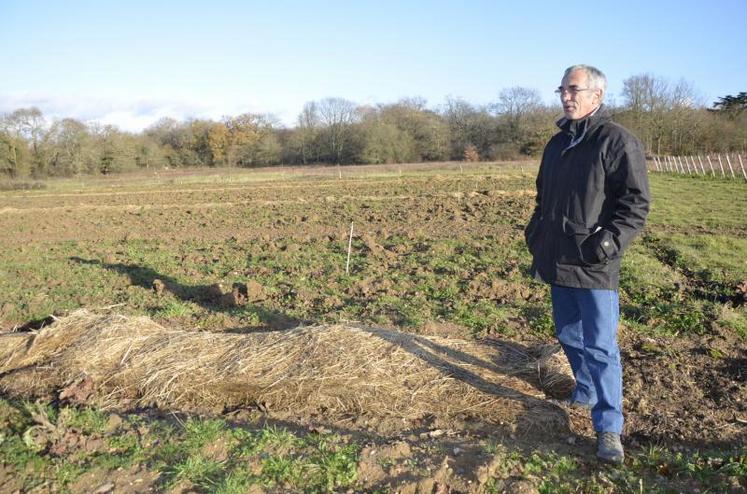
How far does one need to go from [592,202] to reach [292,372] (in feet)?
9.30

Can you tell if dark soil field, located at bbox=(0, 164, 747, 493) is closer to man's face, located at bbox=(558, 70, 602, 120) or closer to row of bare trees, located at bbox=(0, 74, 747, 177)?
man's face, located at bbox=(558, 70, 602, 120)

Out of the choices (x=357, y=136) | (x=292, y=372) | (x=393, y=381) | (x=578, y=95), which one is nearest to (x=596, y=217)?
(x=578, y=95)

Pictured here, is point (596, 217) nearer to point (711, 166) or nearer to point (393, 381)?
point (393, 381)

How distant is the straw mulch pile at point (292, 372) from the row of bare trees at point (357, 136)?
46.7 meters

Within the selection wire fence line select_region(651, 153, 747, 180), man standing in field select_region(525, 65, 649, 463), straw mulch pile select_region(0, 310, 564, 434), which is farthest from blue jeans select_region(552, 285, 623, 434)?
wire fence line select_region(651, 153, 747, 180)

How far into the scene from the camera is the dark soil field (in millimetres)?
3279

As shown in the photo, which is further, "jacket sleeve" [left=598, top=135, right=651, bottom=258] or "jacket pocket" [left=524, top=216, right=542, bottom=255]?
"jacket pocket" [left=524, top=216, right=542, bottom=255]

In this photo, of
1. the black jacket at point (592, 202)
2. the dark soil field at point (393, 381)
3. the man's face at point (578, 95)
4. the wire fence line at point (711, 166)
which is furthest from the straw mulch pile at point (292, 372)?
the wire fence line at point (711, 166)

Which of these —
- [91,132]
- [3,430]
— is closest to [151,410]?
[3,430]

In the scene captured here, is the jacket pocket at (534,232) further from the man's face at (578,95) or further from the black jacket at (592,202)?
the man's face at (578,95)

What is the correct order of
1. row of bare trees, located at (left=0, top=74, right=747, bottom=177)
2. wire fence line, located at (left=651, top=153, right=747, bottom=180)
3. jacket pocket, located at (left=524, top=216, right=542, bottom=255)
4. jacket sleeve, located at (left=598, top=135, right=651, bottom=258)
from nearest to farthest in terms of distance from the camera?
jacket sleeve, located at (left=598, top=135, right=651, bottom=258)
jacket pocket, located at (left=524, top=216, right=542, bottom=255)
wire fence line, located at (left=651, top=153, right=747, bottom=180)
row of bare trees, located at (left=0, top=74, right=747, bottom=177)

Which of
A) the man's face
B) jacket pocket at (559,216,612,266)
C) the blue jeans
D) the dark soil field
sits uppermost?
the man's face

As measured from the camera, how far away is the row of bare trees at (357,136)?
161ft

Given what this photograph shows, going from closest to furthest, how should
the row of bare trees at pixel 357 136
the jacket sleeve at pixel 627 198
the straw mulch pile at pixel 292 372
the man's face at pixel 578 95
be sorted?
the jacket sleeve at pixel 627 198 → the man's face at pixel 578 95 → the straw mulch pile at pixel 292 372 → the row of bare trees at pixel 357 136
